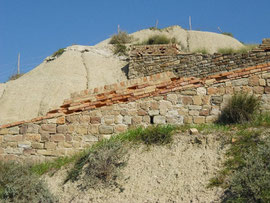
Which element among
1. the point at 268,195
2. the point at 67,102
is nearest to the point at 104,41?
the point at 67,102

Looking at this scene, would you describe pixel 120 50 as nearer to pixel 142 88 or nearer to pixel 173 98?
pixel 142 88

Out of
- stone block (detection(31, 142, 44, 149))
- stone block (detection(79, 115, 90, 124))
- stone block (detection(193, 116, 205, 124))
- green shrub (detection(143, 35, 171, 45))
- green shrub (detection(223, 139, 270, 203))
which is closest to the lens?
green shrub (detection(223, 139, 270, 203))

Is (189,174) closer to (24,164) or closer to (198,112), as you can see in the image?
(198,112)

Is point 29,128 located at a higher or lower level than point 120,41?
lower

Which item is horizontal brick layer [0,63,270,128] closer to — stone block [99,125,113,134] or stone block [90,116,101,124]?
stone block [90,116,101,124]

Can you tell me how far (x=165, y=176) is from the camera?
727 cm

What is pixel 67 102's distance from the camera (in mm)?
10031

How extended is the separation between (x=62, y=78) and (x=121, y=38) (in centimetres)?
619

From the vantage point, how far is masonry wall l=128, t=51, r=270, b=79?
14.9m

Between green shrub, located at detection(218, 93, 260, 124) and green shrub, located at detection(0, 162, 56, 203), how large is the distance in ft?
14.2

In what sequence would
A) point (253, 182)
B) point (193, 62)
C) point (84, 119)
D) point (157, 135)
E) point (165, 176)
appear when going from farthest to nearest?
point (193, 62) → point (84, 119) → point (157, 135) → point (165, 176) → point (253, 182)

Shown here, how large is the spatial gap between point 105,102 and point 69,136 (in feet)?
3.93

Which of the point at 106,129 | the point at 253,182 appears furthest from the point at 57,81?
the point at 253,182

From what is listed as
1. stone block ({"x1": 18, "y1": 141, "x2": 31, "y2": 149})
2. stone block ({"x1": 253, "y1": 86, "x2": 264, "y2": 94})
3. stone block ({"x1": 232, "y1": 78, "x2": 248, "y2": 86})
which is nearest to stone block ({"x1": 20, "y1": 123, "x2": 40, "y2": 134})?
stone block ({"x1": 18, "y1": 141, "x2": 31, "y2": 149})
